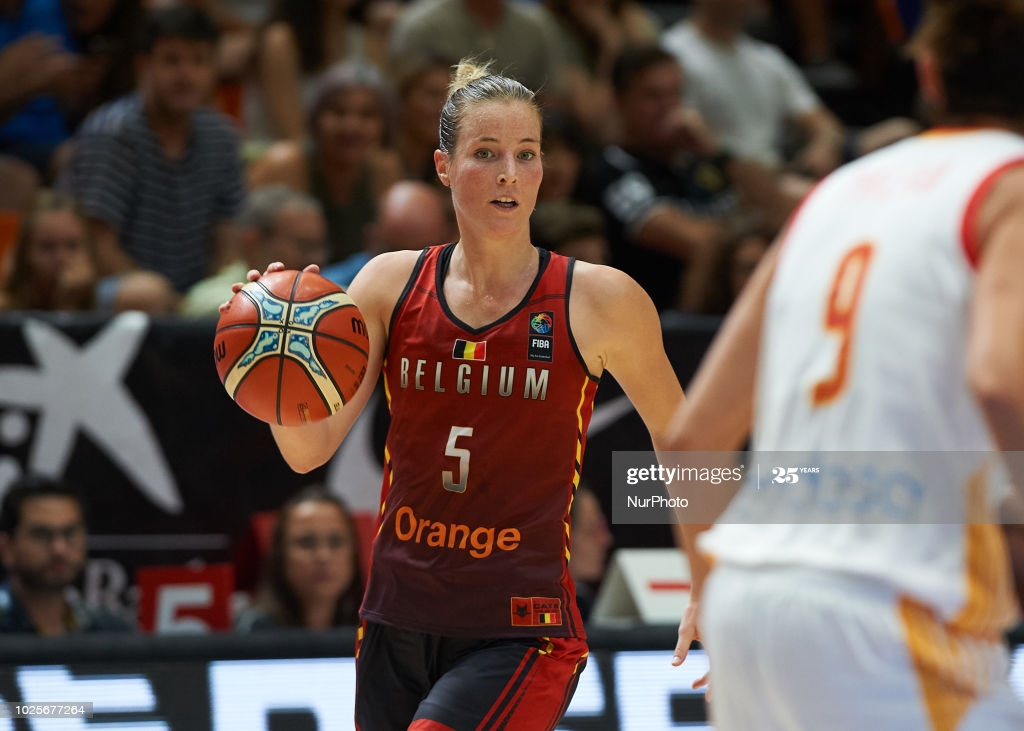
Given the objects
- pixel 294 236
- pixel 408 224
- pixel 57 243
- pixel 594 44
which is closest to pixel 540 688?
pixel 408 224

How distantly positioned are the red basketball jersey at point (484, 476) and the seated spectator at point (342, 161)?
419 centimetres

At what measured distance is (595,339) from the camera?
3576mm

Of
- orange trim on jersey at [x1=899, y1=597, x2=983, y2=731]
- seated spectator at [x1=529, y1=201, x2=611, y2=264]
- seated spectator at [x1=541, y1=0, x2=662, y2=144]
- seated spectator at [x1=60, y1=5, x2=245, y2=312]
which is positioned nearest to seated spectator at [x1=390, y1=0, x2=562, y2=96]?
seated spectator at [x1=541, y1=0, x2=662, y2=144]

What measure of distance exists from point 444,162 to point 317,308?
0.51 m

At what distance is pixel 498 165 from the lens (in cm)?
354

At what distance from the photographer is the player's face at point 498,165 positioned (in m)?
3.54

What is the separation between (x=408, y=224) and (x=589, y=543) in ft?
5.59

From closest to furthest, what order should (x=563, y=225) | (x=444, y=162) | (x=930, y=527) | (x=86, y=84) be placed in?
(x=930, y=527) → (x=444, y=162) → (x=563, y=225) → (x=86, y=84)

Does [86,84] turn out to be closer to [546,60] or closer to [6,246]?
[6,246]

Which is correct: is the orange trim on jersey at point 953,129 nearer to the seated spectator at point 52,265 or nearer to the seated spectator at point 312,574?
the seated spectator at point 312,574

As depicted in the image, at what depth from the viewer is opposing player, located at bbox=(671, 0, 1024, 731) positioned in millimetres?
2213

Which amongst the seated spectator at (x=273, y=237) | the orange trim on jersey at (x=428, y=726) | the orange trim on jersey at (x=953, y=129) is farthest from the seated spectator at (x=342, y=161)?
the orange trim on jersey at (x=953, y=129)

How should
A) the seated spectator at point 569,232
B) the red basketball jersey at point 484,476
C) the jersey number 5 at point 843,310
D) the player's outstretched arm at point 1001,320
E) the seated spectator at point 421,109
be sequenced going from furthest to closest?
the seated spectator at point 421,109 < the seated spectator at point 569,232 < the red basketball jersey at point 484,476 < the jersey number 5 at point 843,310 < the player's outstretched arm at point 1001,320

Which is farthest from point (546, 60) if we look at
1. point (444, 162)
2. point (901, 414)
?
point (901, 414)
